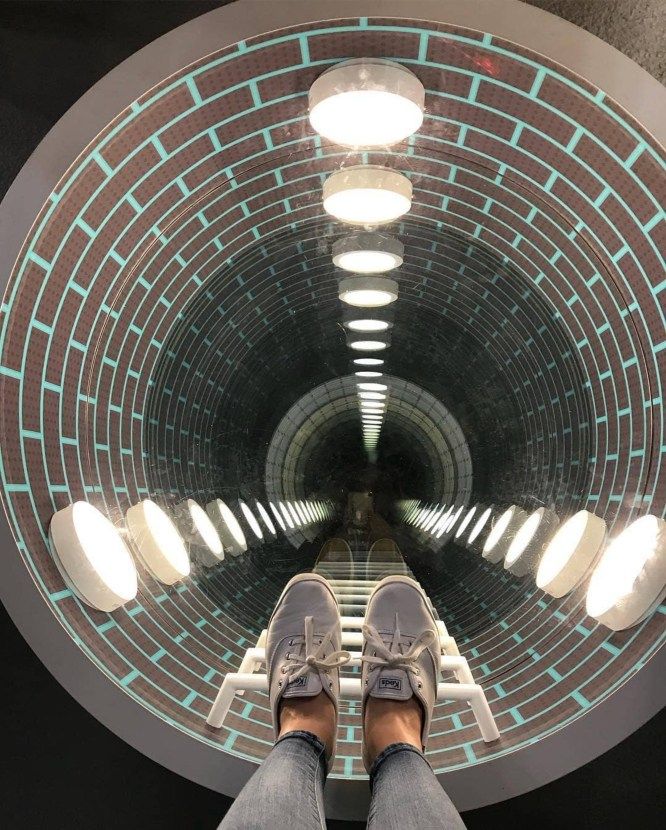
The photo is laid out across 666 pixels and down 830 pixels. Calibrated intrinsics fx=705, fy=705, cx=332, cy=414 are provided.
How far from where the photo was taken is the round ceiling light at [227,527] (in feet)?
5.52

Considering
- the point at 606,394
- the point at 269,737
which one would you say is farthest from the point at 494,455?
the point at 269,737

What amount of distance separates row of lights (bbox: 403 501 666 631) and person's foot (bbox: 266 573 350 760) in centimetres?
30

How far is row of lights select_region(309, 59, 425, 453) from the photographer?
123 cm

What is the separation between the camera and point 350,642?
1.60 meters

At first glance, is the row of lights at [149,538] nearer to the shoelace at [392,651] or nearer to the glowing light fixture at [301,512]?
the glowing light fixture at [301,512]

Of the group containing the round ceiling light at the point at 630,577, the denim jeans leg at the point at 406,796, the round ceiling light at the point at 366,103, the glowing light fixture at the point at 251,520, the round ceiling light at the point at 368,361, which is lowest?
the denim jeans leg at the point at 406,796

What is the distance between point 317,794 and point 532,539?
757 mm

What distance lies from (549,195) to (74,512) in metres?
1.15

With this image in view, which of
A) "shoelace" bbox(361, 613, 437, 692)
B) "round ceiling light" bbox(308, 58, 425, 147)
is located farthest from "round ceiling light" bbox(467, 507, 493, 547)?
"round ceiling light" bbox(308, 58, 425, 147)

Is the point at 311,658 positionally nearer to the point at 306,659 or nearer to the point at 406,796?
the point at 306,659

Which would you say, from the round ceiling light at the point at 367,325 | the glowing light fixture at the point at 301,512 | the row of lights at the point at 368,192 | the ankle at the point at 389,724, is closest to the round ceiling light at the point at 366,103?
the row of lights at the point at 368,192

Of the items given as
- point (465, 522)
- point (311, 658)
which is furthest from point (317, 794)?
point (465, 522)

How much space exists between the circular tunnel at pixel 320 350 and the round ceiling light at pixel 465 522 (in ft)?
0.10

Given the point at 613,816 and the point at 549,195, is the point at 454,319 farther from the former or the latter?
the point at 613,816
